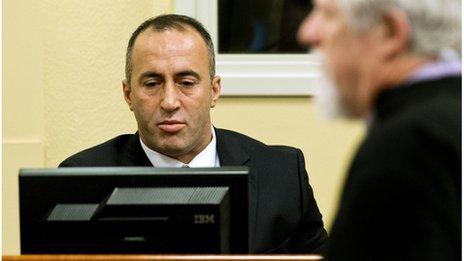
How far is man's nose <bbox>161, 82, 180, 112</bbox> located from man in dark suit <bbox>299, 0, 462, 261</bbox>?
1645 mm

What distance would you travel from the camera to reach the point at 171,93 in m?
3.23

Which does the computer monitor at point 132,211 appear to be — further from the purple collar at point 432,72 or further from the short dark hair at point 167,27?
the short dark hair at point 167,27

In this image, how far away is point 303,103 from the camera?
418 cm

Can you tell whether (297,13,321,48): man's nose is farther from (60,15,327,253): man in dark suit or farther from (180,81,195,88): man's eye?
(180,81,195,88): man's eye

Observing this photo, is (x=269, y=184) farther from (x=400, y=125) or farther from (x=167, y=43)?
(x=400, y=125)

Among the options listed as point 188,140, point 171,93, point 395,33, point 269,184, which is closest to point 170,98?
point 171,93

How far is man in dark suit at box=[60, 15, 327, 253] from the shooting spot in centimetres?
319

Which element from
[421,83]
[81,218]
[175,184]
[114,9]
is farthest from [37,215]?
[114,9]

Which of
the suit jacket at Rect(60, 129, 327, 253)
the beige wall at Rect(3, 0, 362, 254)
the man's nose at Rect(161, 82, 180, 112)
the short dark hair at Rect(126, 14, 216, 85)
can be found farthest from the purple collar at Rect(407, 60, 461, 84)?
the beige wall at Rect(3, 0, 362, 254)

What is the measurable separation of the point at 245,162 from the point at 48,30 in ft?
4.37

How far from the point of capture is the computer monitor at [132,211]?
2.25m

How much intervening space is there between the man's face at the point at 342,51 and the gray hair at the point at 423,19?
0.03 metres

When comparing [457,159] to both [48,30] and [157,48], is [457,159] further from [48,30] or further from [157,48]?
[48,30]

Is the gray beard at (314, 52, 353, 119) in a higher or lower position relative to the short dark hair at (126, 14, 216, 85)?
higher
